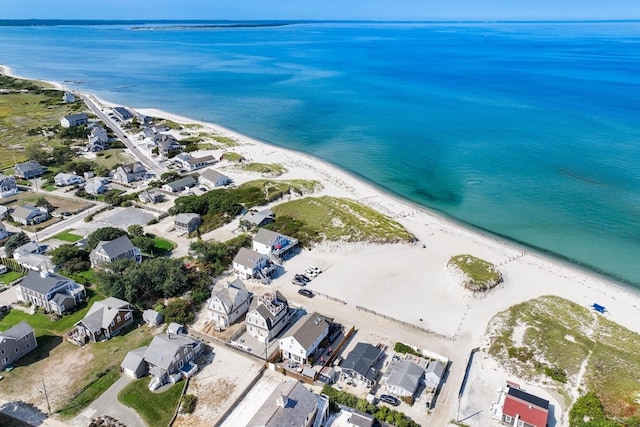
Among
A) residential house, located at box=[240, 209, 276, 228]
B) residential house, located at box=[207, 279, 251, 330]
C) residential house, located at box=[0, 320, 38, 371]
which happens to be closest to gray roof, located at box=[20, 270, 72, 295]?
residential house, located at box=[0, 320, 38, 371]

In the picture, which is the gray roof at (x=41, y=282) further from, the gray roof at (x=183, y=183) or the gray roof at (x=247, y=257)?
the gray roof at (x=183, y=183)

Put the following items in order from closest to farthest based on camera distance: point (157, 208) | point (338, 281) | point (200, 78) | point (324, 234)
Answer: point (338, 281) < point (324, 234) < point (157, 208) < point (200, 78)

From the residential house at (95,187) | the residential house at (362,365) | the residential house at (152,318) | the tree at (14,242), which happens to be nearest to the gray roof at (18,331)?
the residential house at (152,318)

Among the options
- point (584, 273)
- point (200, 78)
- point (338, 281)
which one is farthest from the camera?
point (200, 78)

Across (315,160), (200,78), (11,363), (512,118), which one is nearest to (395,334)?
(11,363)

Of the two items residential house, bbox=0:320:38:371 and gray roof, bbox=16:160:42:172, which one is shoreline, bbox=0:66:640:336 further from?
gray roof, bbox=16:160:42:172

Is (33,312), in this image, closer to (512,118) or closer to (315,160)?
(315,160)
